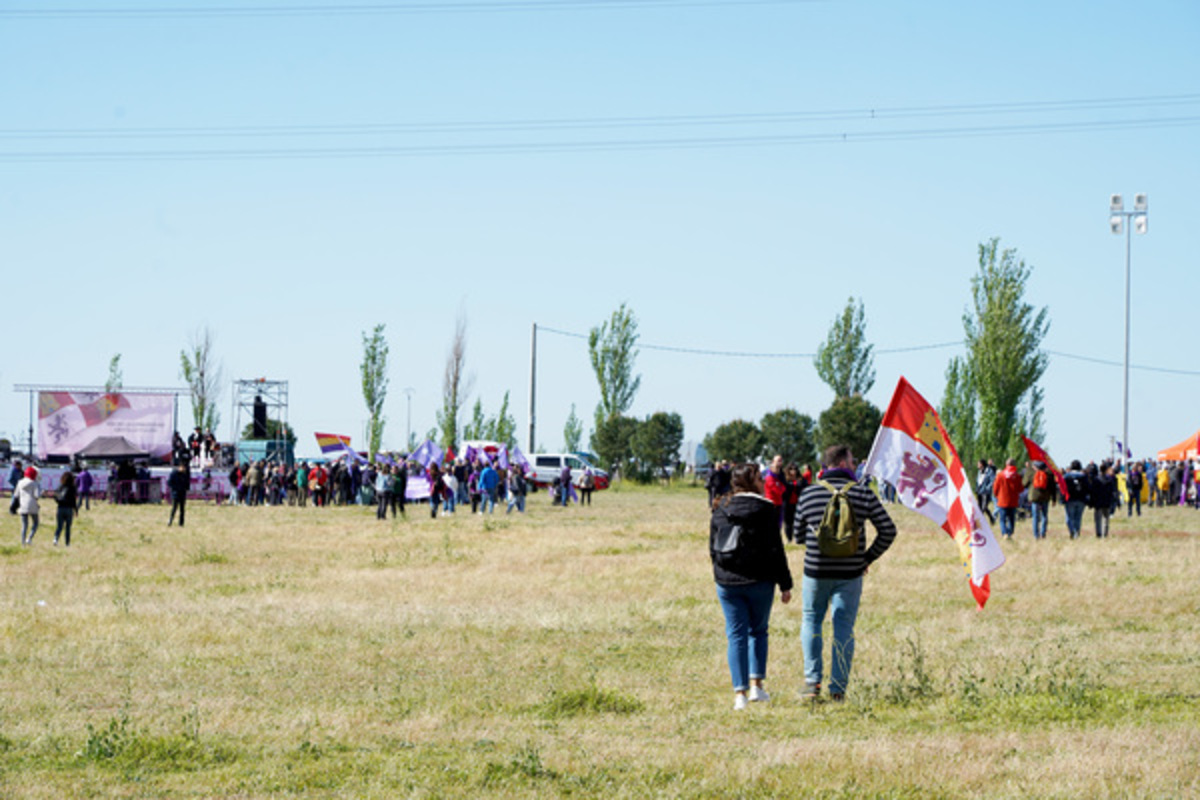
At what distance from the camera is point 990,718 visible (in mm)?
9656

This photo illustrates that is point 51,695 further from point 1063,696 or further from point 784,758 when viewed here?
point 1063,696

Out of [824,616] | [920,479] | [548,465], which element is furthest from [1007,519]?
[548,465]

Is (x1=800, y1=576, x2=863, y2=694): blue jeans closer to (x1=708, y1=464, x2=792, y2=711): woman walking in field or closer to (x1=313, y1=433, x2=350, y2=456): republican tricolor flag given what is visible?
(x1=708, y1=464, x2=792, y2=711): woman walking in field

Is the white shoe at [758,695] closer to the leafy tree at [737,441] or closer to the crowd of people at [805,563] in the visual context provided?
the crowd of people at [805,563]

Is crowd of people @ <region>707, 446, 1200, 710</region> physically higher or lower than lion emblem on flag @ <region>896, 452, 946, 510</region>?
lower

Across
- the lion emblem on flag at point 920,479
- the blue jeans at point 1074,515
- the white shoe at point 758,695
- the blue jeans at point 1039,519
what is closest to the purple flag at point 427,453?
the blue jeans at point 1039,519

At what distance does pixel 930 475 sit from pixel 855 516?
5.09ft

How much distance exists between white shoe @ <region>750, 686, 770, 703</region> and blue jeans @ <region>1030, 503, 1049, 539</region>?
19.8 meters

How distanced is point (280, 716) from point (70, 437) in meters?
48.6

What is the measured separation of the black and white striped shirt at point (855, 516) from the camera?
1016 centimetres

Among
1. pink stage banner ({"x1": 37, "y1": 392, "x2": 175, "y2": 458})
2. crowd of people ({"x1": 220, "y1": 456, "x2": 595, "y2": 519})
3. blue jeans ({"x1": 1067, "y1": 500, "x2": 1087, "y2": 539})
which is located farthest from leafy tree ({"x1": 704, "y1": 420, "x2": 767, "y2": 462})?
blue jeans ({"x1": 1067, "y1": 500, "x2": 1087, "y2": 539})

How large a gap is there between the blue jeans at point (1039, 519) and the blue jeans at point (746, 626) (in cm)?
1987

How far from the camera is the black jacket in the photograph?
400 inches

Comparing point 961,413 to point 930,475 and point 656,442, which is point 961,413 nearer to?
point 656,442
